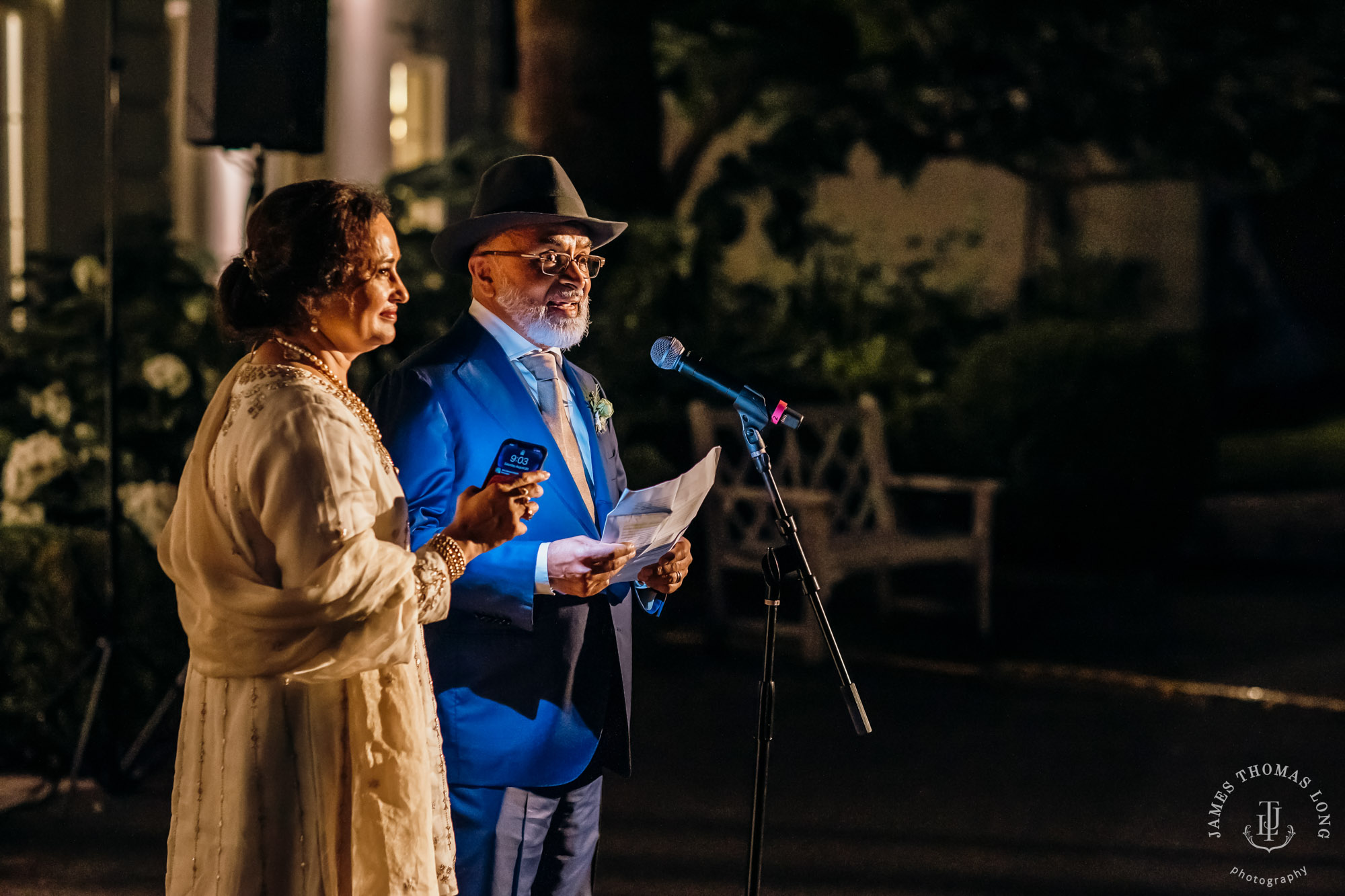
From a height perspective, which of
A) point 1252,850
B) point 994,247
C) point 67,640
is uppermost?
point 994,247

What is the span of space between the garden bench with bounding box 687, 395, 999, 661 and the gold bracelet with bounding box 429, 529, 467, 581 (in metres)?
4.60

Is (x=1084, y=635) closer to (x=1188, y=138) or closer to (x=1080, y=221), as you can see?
(x=1188, y=138)

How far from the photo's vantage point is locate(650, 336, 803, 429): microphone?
9.01ft

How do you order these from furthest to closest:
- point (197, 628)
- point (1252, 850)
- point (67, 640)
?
point (67, 640), point (1252, 850), point (197, 628)

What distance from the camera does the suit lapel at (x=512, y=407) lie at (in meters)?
2.75

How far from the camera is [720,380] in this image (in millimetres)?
2766

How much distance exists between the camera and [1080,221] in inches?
597

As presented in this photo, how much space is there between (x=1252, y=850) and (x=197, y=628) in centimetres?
360

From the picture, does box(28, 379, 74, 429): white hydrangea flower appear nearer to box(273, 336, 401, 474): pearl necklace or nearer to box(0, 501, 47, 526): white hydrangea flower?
box(0, 501, 47, 526): white hydrangea flower

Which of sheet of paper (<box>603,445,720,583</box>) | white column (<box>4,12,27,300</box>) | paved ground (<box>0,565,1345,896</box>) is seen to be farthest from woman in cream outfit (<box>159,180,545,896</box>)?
white column (<box>4,12,27,300</box>)

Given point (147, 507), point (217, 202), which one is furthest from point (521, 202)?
point (217, 202)

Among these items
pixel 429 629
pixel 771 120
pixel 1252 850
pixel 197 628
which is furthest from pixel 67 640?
pixel 771 120

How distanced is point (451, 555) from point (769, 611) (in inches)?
27.7

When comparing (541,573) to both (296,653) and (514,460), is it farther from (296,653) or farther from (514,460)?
(296,653)
